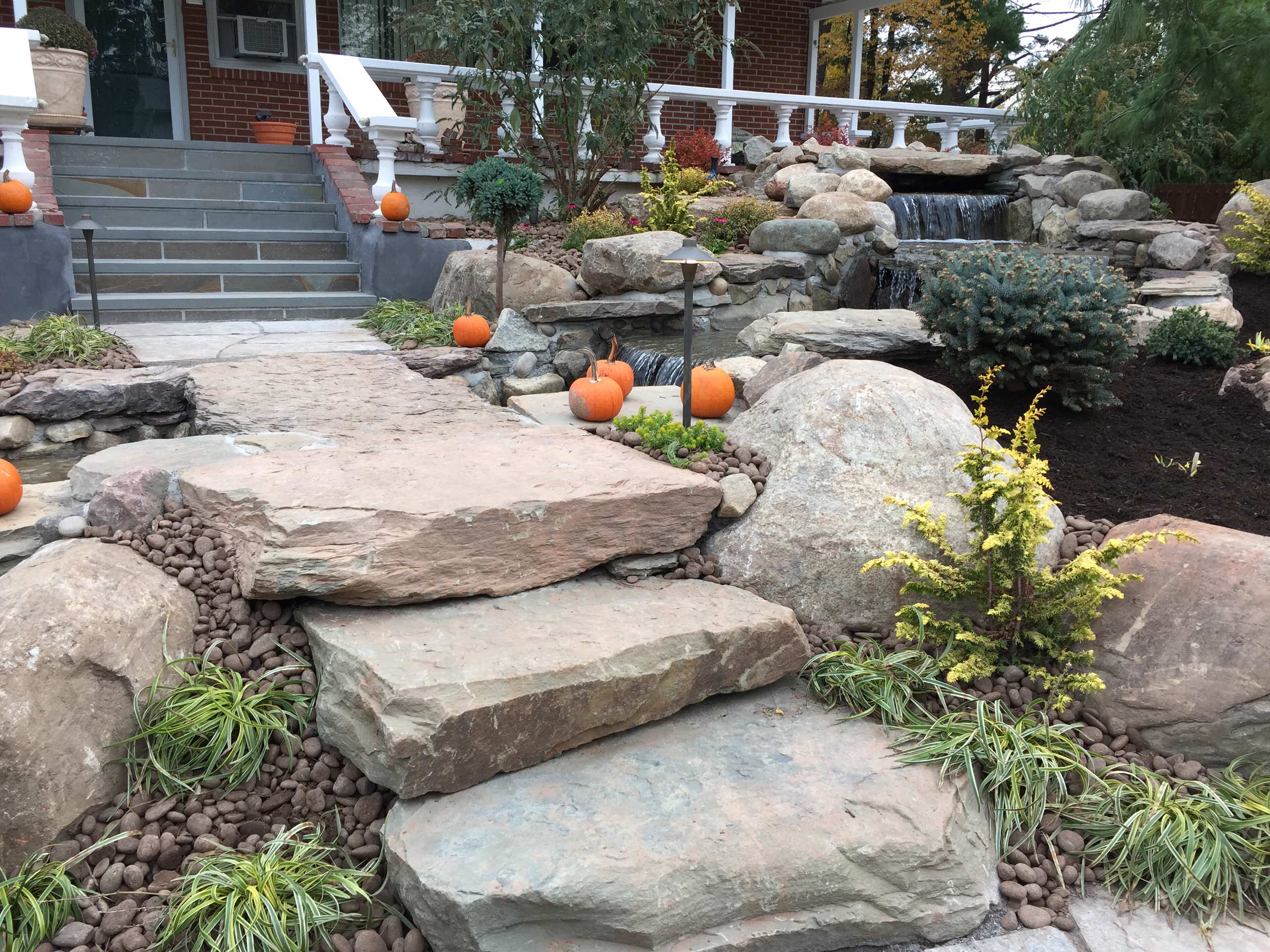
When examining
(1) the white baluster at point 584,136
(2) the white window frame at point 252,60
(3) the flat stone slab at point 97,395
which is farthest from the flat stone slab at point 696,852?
(2) the white window frame at point 252,60

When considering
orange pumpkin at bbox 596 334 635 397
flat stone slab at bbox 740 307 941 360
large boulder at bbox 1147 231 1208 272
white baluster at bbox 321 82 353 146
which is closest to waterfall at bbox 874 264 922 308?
flat stone slab at bbox 740 307 941 360

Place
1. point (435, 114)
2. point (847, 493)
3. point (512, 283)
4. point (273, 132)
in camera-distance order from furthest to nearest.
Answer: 1. point (273, 132)
2. point (435, 114)
3. point (512, 283)
4. point (847, 493)

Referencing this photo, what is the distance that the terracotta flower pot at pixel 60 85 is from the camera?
896 cm

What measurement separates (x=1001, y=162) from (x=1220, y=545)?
366 inches

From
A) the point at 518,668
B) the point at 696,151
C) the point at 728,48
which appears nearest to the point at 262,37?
the point at 696,151

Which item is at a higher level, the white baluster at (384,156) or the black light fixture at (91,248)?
the white baluster at (384,156)

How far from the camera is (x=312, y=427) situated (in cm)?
443

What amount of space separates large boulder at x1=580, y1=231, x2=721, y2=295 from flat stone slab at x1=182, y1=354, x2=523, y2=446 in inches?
85.7

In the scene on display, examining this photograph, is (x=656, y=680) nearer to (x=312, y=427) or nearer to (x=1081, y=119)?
(x=312, y=427)

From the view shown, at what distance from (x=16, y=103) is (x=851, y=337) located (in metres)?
6.32

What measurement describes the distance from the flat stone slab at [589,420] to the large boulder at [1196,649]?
6.47 feet

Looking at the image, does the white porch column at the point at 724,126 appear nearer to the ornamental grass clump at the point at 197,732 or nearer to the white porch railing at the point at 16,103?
the white porch railing at the point at 16,103

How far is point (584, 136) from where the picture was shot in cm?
952

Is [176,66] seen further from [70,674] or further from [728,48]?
[70,674]
